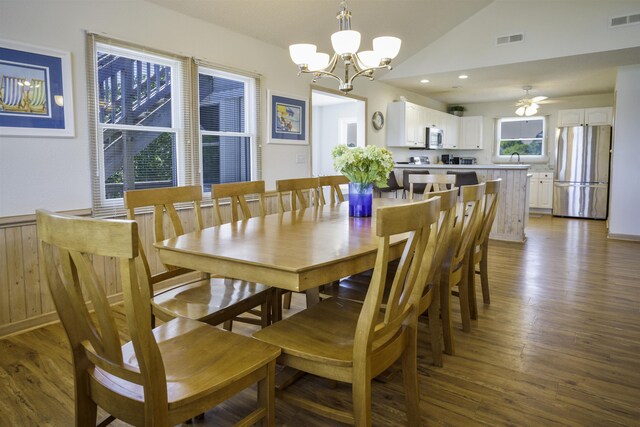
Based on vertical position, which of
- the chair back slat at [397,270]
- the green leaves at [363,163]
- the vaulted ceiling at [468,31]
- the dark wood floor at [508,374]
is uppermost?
the vaulted ceiling at [468,31]

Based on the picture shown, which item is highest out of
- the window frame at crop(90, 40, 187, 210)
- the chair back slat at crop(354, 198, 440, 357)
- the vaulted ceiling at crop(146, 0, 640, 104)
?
the vaulted ceiling at crop(146, 0, 640, 104)

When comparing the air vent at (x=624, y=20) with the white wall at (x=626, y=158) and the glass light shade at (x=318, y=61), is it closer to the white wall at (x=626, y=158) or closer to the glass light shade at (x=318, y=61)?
the white wall at (x=626, y=158)

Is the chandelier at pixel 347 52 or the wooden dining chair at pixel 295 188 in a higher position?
the chandelier at pixel 347 52

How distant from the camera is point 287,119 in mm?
4945

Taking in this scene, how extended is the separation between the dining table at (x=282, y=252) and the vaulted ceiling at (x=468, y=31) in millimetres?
2606

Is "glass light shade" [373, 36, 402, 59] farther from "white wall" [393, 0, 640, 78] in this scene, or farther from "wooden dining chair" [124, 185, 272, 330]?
"white wall" [393, 0, 640, 78]

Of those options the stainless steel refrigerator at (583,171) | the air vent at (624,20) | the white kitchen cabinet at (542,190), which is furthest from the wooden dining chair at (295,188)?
the white kitchen cabinet at (542,190)

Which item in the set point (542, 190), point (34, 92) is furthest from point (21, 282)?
point (542, 190)

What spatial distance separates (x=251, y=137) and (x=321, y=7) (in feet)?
5.00

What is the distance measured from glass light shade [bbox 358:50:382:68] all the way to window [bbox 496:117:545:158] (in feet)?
24.5

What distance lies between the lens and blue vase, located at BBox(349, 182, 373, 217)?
2559 millimetres

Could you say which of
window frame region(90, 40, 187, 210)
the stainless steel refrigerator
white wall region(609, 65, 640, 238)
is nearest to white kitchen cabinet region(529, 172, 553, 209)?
the stainless steel refrigerator

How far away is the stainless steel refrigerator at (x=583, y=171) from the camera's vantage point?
7.46 m

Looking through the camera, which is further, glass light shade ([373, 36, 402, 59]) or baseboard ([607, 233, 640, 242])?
baseboard ([607, 233, 640, 242])
